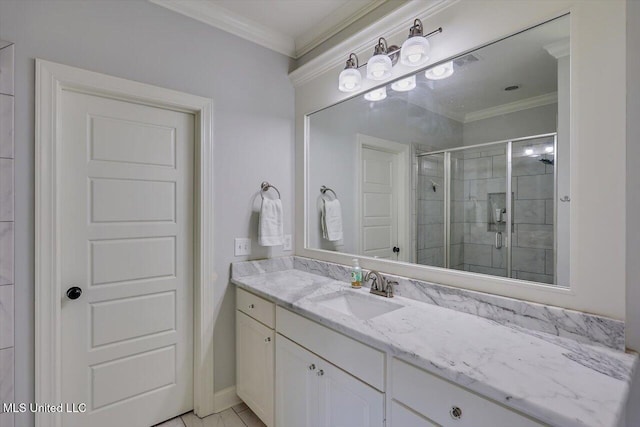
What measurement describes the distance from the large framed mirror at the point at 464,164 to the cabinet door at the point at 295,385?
748 millimetres

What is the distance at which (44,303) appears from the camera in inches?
56.6

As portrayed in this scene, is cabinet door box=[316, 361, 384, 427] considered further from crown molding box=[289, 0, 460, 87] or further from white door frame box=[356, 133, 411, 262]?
crown molding box=[289, 0, 460, 87]

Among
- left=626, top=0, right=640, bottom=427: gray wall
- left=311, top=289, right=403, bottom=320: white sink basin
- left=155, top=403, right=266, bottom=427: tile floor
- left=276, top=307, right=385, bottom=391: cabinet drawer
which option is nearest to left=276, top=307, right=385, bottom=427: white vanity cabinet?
left=276, top=307, right=385, bottom=391: cabinet drawer

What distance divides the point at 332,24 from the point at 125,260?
1.96 meters

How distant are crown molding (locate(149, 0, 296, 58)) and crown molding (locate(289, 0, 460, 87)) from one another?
8.8 inches

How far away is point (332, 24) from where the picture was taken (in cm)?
203

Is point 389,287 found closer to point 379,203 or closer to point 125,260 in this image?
point 379,203

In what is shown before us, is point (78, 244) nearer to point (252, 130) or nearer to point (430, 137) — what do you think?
point (252, 130)

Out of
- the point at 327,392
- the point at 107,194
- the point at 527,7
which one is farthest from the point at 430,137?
the point at 107,194

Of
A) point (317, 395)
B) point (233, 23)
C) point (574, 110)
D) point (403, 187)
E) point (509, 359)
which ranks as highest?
point (233, 23)

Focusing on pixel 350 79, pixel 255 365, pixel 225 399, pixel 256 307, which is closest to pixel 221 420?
pixel 225 399

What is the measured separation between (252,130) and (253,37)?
2.09ft

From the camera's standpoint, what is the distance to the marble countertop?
29.2 inches
